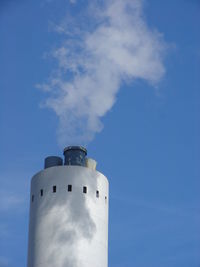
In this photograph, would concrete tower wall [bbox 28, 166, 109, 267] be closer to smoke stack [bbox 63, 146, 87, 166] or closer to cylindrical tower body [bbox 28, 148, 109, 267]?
cylindrical tower body [bbox 28, 148, 109, 267]

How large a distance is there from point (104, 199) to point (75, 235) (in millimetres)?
4842

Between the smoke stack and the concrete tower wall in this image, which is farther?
the smoke stack

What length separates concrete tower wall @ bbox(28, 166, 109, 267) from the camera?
58906mm

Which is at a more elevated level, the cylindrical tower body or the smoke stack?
the smoke stack

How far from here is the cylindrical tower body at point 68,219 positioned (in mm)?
58906

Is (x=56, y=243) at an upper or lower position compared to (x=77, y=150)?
lower

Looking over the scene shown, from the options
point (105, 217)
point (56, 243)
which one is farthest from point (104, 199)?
point (56, 243)

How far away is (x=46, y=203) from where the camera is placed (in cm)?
6047

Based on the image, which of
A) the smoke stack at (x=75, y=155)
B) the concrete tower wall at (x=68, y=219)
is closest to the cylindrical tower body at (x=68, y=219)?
the concrete tower wall at (x=68, y=219)

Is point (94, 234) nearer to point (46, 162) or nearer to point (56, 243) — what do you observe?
point (56, 243)

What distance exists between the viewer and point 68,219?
2351 inches

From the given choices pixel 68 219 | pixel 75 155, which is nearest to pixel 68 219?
pixel 68 219

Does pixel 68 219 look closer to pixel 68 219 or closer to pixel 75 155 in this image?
pixel 68 219

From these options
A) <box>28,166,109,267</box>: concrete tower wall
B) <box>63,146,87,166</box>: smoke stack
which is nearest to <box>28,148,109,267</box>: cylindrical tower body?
<box>28,166,109,267</box>: concrete tower wall
